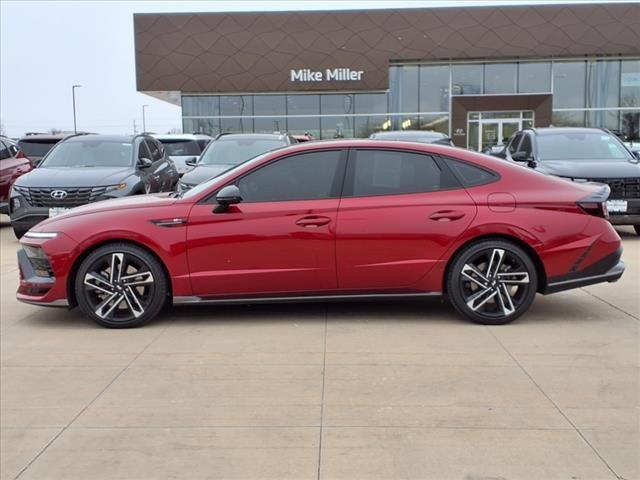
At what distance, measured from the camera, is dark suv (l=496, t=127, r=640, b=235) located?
9.48 m

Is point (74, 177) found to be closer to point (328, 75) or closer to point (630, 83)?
point (328, 75)

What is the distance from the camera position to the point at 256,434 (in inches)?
138

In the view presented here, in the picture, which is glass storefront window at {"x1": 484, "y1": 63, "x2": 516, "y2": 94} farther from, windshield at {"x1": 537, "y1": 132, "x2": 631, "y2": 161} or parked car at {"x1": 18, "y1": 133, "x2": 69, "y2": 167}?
parked car at {"x1": 18, "y1": 133, "x2": 69, "y2": 167}

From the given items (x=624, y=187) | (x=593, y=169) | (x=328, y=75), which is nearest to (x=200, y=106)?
(x=328, y=75)

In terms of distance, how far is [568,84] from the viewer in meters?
30.3

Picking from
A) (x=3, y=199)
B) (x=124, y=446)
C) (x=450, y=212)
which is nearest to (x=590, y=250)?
(x=450, y=212)

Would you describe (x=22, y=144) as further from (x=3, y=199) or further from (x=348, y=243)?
(x=348, y=243)

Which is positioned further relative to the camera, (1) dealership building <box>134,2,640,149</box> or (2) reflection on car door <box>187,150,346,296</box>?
(1) dealership building <box>134,2,640,149</box>

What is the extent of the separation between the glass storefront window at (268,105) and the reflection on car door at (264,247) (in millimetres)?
26770

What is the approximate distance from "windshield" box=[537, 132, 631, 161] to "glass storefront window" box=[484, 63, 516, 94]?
67.6 feet

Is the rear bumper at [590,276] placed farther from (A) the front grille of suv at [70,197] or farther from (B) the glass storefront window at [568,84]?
(B) the glass storefront window at [568,84]

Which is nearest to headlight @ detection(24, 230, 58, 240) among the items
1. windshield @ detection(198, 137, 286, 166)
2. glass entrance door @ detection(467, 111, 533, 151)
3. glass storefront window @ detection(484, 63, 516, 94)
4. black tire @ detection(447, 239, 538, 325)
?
black tire @ detection(447, 239, 538, 325)

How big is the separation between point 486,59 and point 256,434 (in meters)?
29.6

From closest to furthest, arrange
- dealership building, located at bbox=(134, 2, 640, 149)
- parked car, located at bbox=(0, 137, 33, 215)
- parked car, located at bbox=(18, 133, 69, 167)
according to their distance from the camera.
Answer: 1. parked car, located at bbox=(0, 137, 33, 215)
2. parked car, located at bbox=(18, 133, 69, 167)
3. dealership building, located at bbox=(134, 2, 640, 149)
